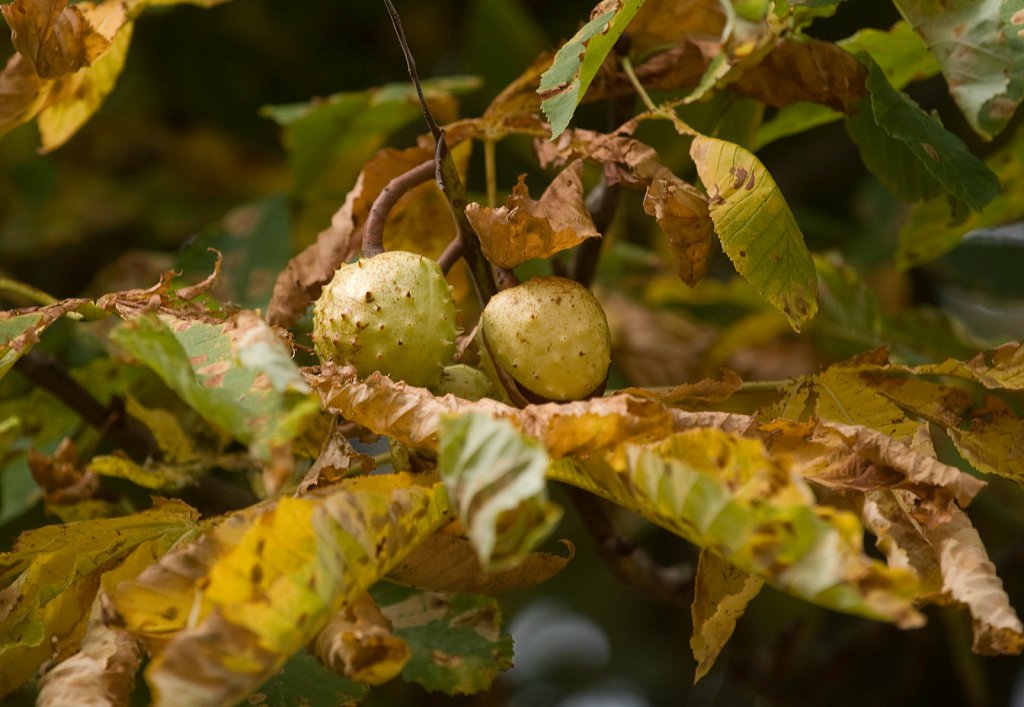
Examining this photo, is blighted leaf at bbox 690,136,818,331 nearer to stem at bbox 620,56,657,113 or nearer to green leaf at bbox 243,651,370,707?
stem at bbox 620,56,657,113

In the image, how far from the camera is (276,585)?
0.61m

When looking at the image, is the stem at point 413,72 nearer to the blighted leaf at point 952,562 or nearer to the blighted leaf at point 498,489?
the blighted leaf at point 498,489

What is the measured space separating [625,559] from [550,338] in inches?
16.1

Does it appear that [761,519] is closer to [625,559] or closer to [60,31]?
[625,559]

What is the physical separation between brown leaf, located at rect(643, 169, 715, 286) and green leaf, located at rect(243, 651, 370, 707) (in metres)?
0.45

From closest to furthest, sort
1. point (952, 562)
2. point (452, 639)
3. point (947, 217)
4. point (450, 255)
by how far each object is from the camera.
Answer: point (952, 562) → point (450, 255) → point (452, 639) → point (947, 217)

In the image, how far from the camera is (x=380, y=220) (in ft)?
3.03

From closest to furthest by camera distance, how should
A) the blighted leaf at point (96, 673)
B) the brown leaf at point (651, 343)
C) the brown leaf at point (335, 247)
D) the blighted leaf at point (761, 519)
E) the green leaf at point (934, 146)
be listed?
the blighted leaf at point (761, 519), the blighted leaf at point (96, 673), the green leaf at point (934, 146), the brown leaf at point (335, 247), the brown leaf at point (651, 343)

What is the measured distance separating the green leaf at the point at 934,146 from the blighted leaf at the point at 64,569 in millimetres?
685

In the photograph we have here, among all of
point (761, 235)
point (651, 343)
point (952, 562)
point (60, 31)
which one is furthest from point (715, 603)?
point (651, 343)

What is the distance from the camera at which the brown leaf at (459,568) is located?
2.71 ft

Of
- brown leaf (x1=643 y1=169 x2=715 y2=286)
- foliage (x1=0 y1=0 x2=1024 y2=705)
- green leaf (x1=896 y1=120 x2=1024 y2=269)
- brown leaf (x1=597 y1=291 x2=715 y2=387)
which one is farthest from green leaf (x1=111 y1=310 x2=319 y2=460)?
brown leaf (x1=597 y1=291 x2=715 y2=387)

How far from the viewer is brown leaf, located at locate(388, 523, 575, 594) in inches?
32.5

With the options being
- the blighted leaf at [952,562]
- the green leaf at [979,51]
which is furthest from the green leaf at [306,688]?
the green leaf at [979,51]
